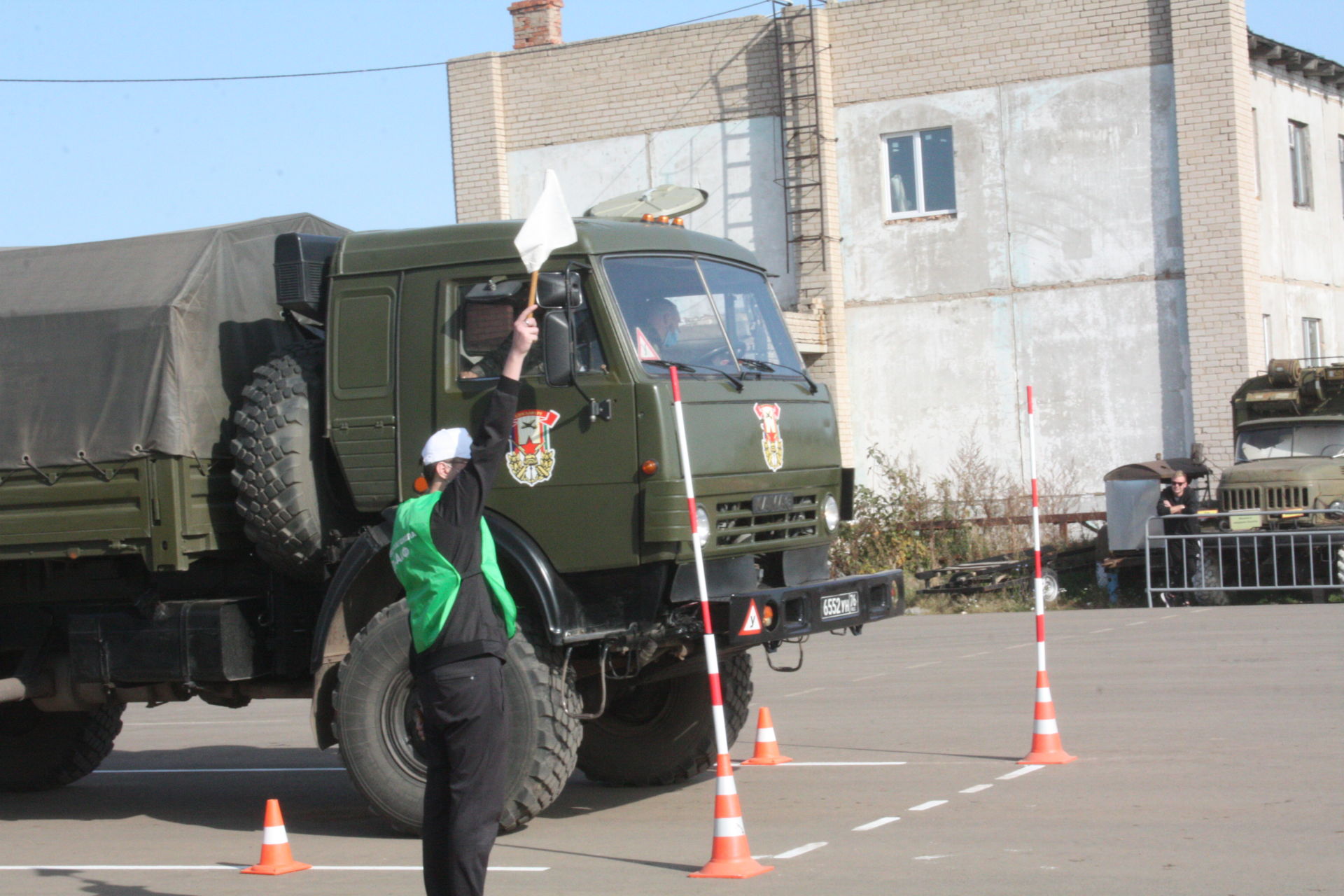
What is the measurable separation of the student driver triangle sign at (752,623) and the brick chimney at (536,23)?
925 inches

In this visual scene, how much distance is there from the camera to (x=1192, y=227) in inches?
968

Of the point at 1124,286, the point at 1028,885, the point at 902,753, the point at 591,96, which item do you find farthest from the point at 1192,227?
the point at 1028,885

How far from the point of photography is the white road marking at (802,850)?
7.23m

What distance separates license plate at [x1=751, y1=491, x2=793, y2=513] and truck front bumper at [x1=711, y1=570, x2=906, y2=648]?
1.41 ft

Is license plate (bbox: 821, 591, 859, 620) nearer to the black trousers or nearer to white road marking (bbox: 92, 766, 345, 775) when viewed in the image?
the black trousers

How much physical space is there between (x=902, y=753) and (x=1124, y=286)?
16826 mm

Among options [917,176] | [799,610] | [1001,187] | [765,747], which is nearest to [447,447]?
[799,610]

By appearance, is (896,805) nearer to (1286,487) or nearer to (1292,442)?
(1286,487)

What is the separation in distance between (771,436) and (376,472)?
2.07 meters

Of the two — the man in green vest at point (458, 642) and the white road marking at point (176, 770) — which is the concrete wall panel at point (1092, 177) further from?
the man in green vest at point (458, 642)

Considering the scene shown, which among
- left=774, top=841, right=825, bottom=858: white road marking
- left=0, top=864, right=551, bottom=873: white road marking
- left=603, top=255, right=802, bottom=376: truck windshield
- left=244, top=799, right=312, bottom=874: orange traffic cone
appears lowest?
left=0, top=864, right=551, bottom=873: white road marking

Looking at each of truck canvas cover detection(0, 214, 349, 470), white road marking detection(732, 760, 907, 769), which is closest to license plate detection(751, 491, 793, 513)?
white road marking detection(732, 760, 907, 769)

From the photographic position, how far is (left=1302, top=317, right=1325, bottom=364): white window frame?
2734 centimetres

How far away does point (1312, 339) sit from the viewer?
27.8 metres
